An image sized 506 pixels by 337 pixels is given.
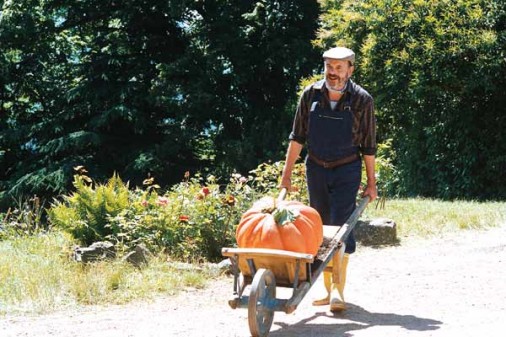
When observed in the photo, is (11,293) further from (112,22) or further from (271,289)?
(112,22)

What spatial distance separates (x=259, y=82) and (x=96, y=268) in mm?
14717

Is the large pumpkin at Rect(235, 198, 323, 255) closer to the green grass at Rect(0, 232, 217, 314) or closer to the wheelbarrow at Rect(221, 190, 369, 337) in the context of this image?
the wheelbarrow at Rect(221, 190, 369, 337)

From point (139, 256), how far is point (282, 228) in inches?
115

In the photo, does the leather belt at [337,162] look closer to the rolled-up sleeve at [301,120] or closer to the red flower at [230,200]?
the rolled-up sleeve at [301,120]

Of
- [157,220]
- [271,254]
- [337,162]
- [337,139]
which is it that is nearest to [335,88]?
[337,139]

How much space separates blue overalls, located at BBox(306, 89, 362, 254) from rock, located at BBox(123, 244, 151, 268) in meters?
2.32

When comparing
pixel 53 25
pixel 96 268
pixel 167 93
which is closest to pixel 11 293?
pixel 96 268

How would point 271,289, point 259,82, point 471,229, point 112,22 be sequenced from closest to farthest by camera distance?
point 271,289 → point 471,229 → point 259,82 → point 112,22

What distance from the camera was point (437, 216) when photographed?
35.9 feet

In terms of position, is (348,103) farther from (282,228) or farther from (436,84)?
(436,84)

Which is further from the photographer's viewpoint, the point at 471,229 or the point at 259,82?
the point at 259,82

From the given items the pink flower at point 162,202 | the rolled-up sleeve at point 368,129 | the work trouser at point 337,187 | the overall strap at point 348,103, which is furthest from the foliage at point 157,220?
the overall strap at point 348,103

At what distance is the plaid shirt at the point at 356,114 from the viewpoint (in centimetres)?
611

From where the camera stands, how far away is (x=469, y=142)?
51.4 ft
